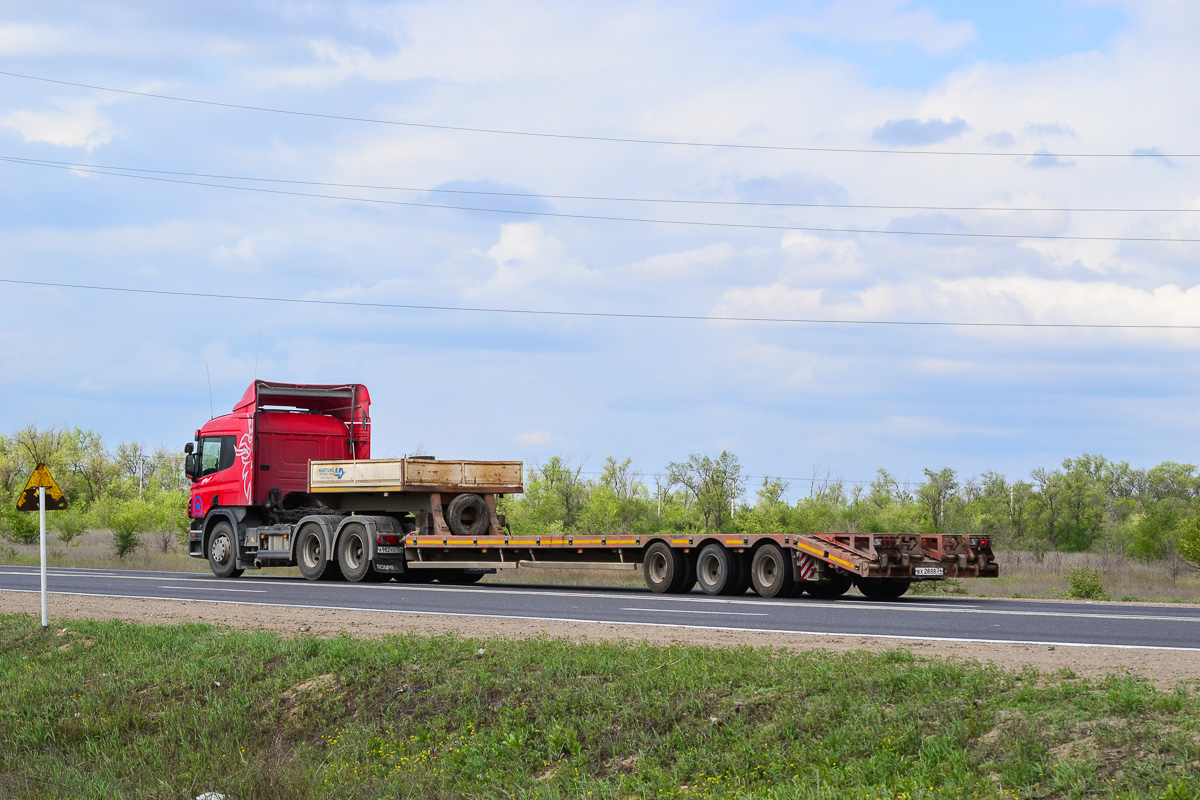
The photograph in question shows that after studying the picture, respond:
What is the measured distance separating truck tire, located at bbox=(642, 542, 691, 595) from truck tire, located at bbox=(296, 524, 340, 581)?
8232mm

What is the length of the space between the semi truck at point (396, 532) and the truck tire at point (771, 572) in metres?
0.02

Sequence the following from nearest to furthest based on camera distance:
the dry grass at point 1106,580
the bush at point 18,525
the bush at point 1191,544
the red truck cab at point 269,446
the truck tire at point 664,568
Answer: the truck tire at point 664,568 < the dry grass at point 1106,580 < the red truck cab at point 269,446 < the bush at point 1191,544 < the bush at point 18,525

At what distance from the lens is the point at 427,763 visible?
1005 centimetres

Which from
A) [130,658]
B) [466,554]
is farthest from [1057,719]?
[466,554]

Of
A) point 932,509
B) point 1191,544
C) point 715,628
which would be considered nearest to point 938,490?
point 932,509

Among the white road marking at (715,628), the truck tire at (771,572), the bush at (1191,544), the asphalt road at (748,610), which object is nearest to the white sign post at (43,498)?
the white road marking at (715,628)

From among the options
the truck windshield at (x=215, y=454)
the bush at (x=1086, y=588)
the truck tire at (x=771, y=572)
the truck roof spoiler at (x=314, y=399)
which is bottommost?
the bush at (x=1086, y=588)

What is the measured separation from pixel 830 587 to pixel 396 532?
33.3 feet

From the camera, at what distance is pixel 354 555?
25844mm

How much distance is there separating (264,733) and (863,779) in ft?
20.1

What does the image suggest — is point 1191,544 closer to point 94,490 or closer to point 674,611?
point 674,611

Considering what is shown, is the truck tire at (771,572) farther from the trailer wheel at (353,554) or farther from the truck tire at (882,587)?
the trailer wheel at (353,554)

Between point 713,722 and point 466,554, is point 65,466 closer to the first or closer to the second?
point 466,554

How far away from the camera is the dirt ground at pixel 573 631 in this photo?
10.3 metres
